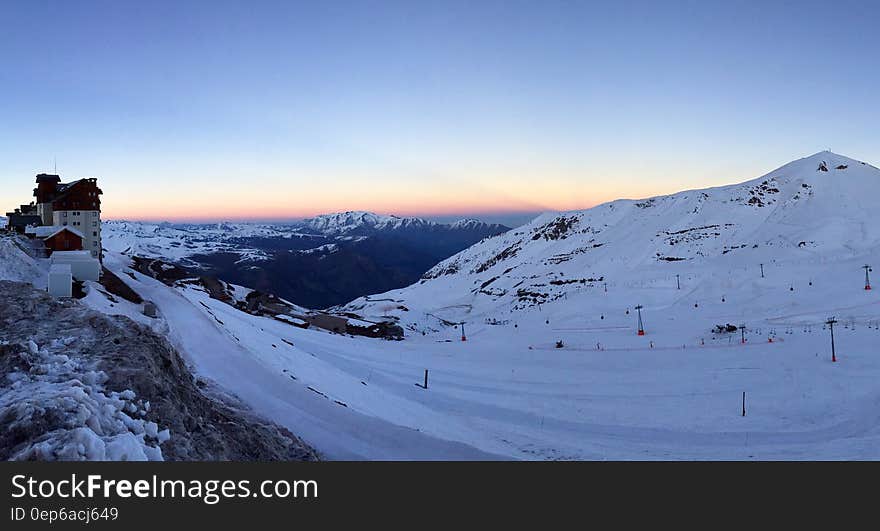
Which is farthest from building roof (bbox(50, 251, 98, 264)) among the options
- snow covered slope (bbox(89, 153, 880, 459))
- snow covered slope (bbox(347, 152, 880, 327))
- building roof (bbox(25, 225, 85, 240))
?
snow covered slope (bbox(347, 152, 880, 327))

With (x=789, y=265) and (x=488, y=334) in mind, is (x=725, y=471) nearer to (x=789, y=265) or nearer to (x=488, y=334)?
(x=488, y=334)

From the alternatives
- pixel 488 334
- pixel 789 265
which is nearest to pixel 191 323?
pixel 488 334

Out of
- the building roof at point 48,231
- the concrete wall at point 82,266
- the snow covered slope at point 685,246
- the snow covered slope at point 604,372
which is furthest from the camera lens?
the snow covered slope at point 685,246

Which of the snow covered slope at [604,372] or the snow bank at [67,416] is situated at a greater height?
the snow bank at [67,416]

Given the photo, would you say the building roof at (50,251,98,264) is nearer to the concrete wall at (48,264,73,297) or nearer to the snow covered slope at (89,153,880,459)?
the snow covered slope at (89,153,880,459)

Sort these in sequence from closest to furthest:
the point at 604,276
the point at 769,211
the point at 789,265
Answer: the point at 789,265 → the point at 604,276 → the point at 769,211

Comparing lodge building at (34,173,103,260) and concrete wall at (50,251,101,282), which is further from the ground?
lodge building at (34,173,103,260)

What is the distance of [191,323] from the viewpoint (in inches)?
885

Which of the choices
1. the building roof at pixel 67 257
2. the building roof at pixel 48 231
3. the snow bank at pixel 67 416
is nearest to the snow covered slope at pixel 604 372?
the building roof at pixel 67 257

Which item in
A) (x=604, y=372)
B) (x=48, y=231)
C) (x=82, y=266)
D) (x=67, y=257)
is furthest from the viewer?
(x=48, y=231)

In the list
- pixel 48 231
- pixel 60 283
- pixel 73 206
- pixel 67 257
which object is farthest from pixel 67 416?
pixel 73 206

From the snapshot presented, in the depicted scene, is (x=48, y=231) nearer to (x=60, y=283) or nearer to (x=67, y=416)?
(x=60, y=283)

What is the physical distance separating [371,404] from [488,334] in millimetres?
35872

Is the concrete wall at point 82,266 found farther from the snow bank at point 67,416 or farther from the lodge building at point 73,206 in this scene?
the snow bank at point 67,416
